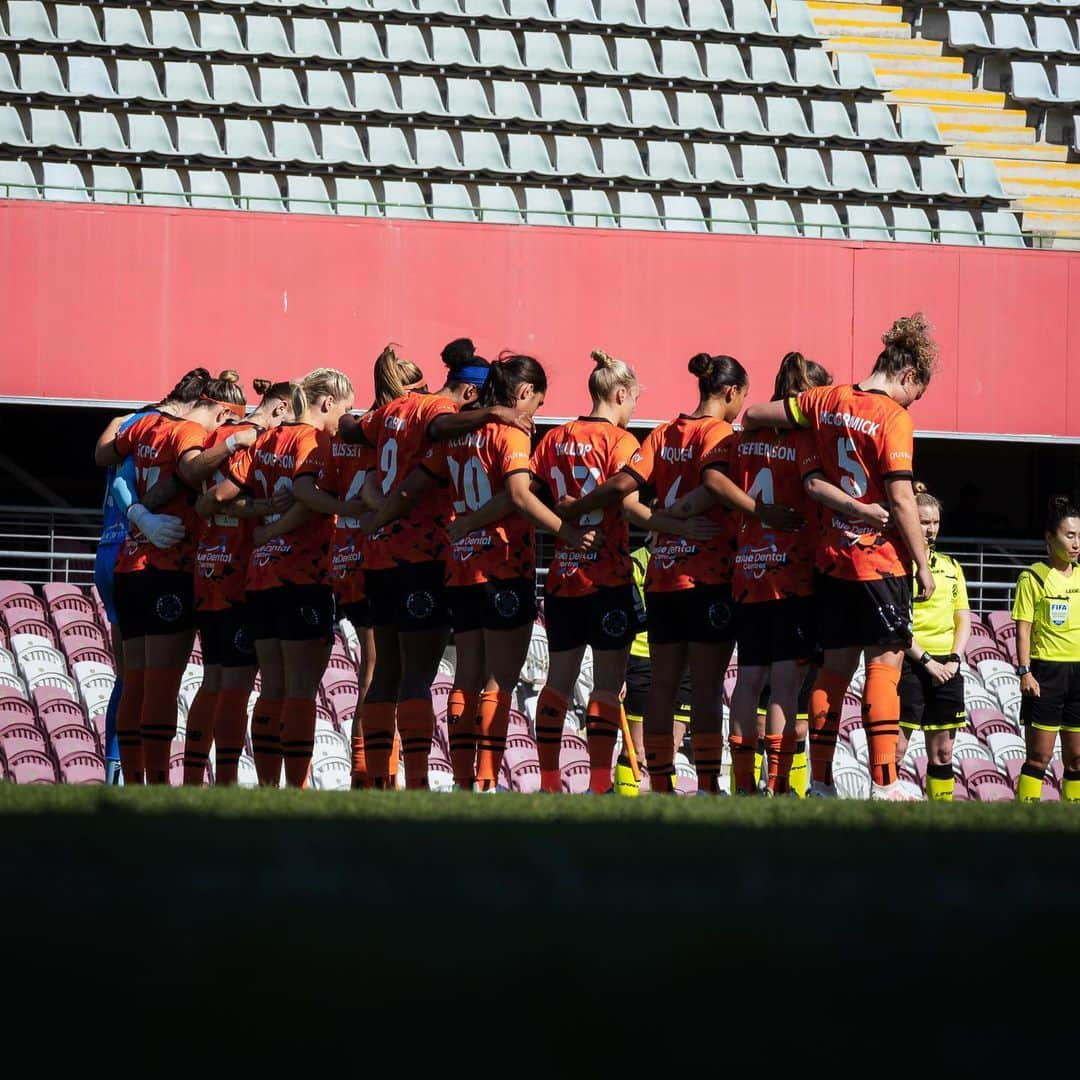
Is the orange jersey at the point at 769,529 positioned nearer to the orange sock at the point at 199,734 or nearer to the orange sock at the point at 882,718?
the orange sock at the point at 882,718

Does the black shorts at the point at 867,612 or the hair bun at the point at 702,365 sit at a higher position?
the hair bun at the point at 702,365

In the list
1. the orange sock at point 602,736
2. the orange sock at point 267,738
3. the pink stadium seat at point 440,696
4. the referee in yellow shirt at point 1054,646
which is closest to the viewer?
the orange sock at point 602,736

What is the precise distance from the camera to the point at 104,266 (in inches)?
456

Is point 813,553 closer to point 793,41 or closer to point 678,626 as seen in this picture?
point 678,626

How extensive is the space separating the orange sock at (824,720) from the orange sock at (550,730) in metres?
0.92

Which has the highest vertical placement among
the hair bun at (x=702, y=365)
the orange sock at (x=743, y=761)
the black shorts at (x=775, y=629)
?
the hair bun at (x=702, y=365)

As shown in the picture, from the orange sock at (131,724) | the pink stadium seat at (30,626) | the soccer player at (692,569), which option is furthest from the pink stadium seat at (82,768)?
the soccer player at (692,569)

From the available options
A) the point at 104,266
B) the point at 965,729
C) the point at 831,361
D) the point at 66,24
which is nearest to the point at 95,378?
the point at 104,266

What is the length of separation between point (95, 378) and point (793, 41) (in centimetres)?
782

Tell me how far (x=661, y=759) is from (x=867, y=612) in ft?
3.27

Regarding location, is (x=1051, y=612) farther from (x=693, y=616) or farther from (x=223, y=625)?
(x=223, y=625)

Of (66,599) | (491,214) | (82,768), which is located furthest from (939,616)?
(491,214)

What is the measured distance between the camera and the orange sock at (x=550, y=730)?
6.14 metres

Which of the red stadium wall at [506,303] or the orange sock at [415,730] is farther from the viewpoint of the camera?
the red stadium wall at [506,303]
